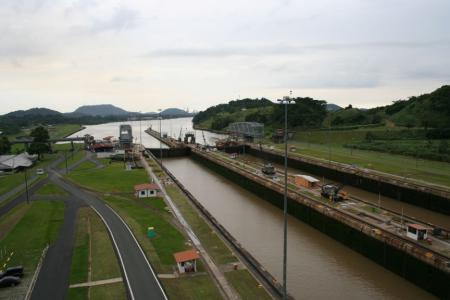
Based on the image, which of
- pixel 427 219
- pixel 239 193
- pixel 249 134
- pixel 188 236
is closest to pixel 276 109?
pixel 249 134

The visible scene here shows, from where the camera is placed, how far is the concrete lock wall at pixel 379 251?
2284 cm

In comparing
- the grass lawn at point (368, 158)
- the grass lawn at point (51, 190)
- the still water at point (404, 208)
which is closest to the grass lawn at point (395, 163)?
the grass lawn at point (368, 158)

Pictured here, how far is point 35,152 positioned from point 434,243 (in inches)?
2874

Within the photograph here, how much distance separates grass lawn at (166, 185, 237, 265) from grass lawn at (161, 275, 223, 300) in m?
3.03

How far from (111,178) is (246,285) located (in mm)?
37354

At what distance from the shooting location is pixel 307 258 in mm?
28781

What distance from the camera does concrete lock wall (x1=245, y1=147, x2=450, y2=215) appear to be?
3956 centimetres

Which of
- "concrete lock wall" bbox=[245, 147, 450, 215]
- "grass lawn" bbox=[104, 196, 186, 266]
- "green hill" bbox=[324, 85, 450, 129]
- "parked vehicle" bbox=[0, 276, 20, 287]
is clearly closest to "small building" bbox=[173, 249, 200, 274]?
"grass lawn" bbox=[104, 196, 186, 266]

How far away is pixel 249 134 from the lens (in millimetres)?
109812

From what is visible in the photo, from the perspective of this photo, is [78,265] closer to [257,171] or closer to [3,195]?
[3,195]

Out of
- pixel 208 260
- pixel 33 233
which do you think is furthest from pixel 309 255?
pixel 33 233

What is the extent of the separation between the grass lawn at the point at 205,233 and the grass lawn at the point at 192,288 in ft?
9.95

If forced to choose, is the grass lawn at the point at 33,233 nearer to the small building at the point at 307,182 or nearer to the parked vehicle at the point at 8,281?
the parked vehicle at the point at 8,281

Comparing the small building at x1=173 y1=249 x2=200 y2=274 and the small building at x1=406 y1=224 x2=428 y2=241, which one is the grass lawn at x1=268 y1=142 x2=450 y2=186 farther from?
the small building at x1=173 y1=249 x2=200 y2=274
